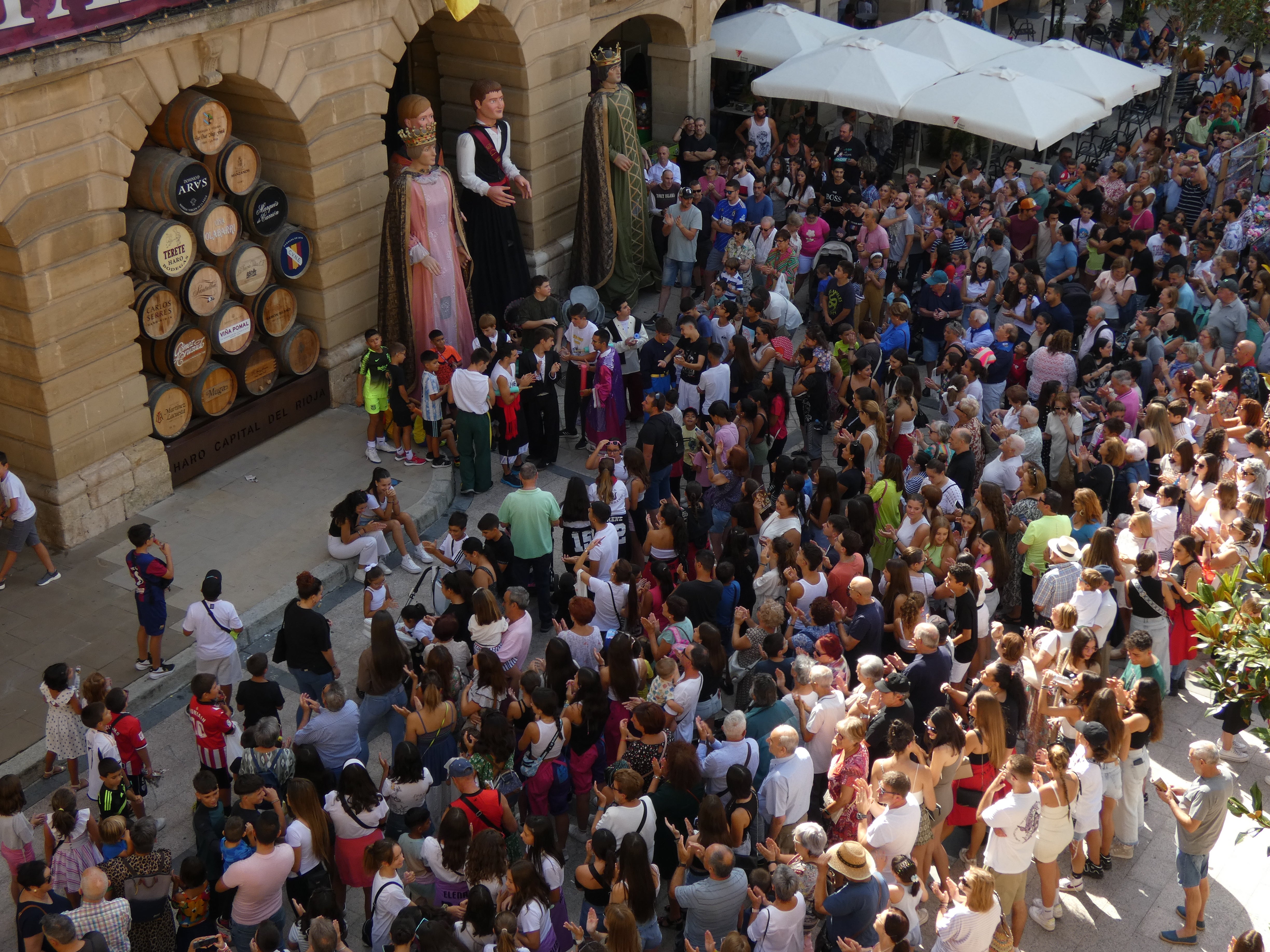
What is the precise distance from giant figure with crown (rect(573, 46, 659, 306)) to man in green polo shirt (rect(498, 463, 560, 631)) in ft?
21.6

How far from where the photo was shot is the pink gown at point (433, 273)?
13.9 meters

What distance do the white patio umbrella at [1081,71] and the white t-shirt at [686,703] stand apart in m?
13.0

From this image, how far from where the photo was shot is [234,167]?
12.6m

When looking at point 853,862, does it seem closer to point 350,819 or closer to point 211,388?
point 350,819

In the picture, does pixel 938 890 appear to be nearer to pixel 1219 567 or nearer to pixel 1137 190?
pixel 1219 567

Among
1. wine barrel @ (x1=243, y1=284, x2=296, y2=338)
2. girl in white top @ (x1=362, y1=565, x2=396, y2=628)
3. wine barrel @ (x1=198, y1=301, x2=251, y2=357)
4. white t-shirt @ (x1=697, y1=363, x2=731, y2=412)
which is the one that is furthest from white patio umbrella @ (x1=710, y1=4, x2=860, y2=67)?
girl in white top @ (x1=362, y1=565, x2=396, y2=628)

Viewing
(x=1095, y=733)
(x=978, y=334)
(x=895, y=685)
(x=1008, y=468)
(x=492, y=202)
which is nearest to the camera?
(x=1095, y=733)

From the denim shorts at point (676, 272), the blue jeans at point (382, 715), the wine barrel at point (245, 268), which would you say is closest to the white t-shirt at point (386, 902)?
the blue jeans at point (382, 715)

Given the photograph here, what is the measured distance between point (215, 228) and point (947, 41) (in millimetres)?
11903

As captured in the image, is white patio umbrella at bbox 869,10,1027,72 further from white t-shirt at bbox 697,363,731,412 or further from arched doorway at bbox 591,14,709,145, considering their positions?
white t-shirt at bbox 697,363,731,412

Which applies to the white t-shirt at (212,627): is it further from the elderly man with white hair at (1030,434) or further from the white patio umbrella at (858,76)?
the white patio umbrella at (858,76)

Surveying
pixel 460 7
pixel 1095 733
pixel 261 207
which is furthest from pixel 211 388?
pixel 1095 733

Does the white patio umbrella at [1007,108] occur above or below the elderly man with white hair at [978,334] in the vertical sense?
above

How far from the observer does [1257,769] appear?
32.1ft
